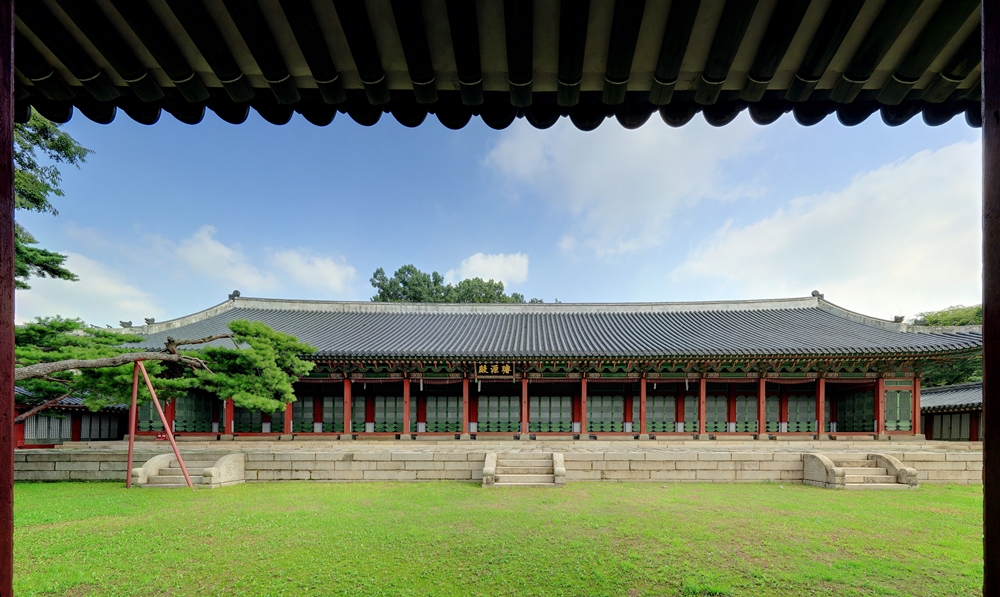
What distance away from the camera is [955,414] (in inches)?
827

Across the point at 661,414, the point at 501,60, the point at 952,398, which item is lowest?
the point at 661,414

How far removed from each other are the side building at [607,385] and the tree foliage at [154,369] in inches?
133

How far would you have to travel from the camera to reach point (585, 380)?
18.6 metres

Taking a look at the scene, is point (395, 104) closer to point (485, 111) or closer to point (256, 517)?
point (485, 111)

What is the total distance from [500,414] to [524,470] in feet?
25.4

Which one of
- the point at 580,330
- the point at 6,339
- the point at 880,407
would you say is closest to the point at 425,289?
the point at 580,330

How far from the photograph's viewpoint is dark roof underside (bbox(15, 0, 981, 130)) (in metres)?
2.62

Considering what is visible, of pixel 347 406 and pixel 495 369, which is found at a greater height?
pixel 495 369

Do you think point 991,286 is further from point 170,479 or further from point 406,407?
point 406,407

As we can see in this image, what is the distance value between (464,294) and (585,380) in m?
43.5

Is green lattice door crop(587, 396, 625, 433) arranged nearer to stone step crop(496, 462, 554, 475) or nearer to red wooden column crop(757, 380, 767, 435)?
red wooden column crop(757, 380, 767, 435)

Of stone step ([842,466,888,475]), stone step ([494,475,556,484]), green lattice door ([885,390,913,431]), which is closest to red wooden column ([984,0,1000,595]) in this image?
stone step ([494,475,556,484])

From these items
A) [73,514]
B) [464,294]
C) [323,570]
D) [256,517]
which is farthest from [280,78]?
[464,294]

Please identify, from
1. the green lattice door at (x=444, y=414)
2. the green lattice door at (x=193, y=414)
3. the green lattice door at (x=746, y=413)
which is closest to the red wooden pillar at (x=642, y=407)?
the green lattice door at (x=746, y=413)
